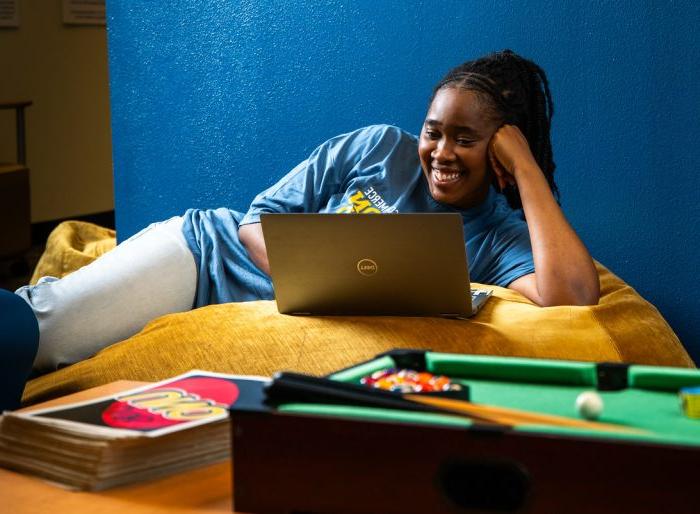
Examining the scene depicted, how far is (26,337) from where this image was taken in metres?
1.71

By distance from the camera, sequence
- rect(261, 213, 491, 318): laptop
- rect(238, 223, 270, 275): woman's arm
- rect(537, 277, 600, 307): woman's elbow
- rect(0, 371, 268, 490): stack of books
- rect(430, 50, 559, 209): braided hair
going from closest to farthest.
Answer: rect(0, 371, 268, 490): stack of books < rect(261, 213, 491, 318): laptop < rect(537, 277, 600, 307): woman's elbow < rect(238, 223, 270, 275): woman's arm < rect(430, 50, 559, 209): braided hair

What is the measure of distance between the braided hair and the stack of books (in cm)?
137

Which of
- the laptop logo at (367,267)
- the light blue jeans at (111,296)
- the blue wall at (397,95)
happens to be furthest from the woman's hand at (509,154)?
the light blue jeans at (111,296)

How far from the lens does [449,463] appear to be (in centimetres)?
89

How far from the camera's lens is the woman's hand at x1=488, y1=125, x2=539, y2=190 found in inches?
90.7

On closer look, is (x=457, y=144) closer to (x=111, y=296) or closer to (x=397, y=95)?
(x=397, y=95)

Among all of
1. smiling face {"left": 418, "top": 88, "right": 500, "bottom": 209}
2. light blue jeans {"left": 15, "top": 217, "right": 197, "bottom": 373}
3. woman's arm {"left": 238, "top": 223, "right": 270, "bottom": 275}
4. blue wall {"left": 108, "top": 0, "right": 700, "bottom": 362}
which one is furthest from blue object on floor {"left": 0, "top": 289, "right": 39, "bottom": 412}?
blue wall {"left": 108, "top": 0, "right": 700, "bottom": 362}

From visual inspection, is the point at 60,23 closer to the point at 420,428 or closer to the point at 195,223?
the point at 195,223

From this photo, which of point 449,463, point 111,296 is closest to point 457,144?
point 111,296

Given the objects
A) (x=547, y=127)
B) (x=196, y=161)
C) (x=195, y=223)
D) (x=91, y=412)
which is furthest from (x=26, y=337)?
(x=196, y=161)

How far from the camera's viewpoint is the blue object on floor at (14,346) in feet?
5.44

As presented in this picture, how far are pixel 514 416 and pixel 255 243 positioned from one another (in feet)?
4.56

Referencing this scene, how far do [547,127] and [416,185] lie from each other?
0.38m

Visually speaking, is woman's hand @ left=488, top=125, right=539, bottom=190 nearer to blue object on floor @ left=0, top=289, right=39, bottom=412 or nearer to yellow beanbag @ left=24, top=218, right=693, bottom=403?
yellow beanbag @ left=24, top=218, right=693, bottom=403
